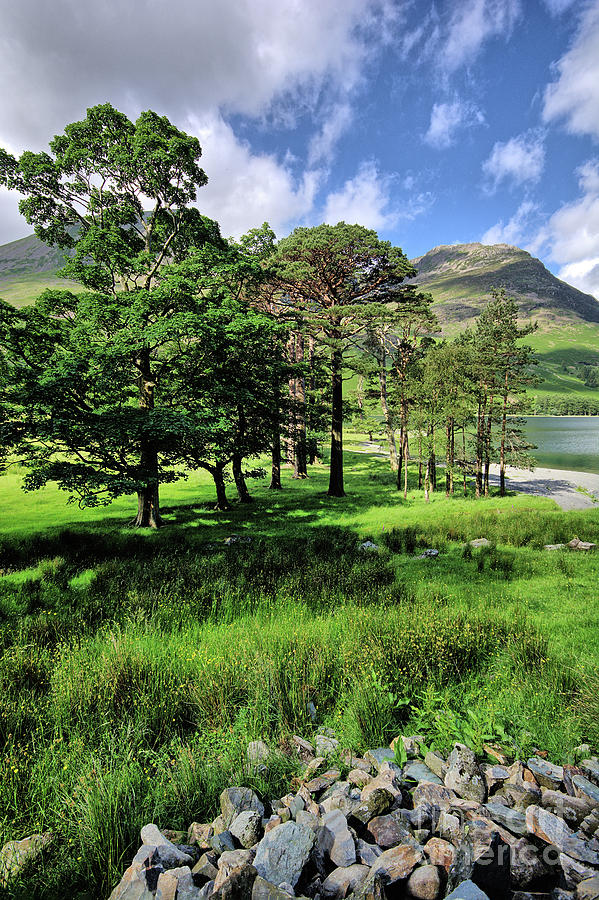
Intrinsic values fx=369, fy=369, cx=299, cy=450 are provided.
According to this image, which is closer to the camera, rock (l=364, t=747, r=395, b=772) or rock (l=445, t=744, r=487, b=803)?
rock (l=445, t=744, r=487, b=803)

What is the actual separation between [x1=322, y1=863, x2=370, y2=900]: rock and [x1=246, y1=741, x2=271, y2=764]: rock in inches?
50.0

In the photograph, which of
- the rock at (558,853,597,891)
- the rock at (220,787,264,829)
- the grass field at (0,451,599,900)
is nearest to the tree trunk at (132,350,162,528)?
the grass field at (0,451,599,900)

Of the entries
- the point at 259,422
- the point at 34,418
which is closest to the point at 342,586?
the point at 34,418

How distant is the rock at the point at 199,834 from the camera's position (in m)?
2.93

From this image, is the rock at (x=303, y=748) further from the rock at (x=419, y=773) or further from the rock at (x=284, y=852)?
the rock at (x=284, y=852)

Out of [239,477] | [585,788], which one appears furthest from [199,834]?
[239,477]

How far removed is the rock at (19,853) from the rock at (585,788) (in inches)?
177

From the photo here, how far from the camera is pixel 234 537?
15438 mm

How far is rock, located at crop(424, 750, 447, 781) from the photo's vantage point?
361cm

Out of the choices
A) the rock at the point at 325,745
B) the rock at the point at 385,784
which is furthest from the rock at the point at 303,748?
the rock at the point at 385,784

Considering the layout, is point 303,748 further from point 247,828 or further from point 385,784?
point 247,828

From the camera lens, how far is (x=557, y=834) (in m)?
2.85

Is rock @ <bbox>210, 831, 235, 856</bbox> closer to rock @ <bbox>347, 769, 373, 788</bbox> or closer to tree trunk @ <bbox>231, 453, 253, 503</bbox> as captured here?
rock @ <bbox>347, 769, 373, 788</bbox>

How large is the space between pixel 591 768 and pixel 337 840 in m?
2.69
